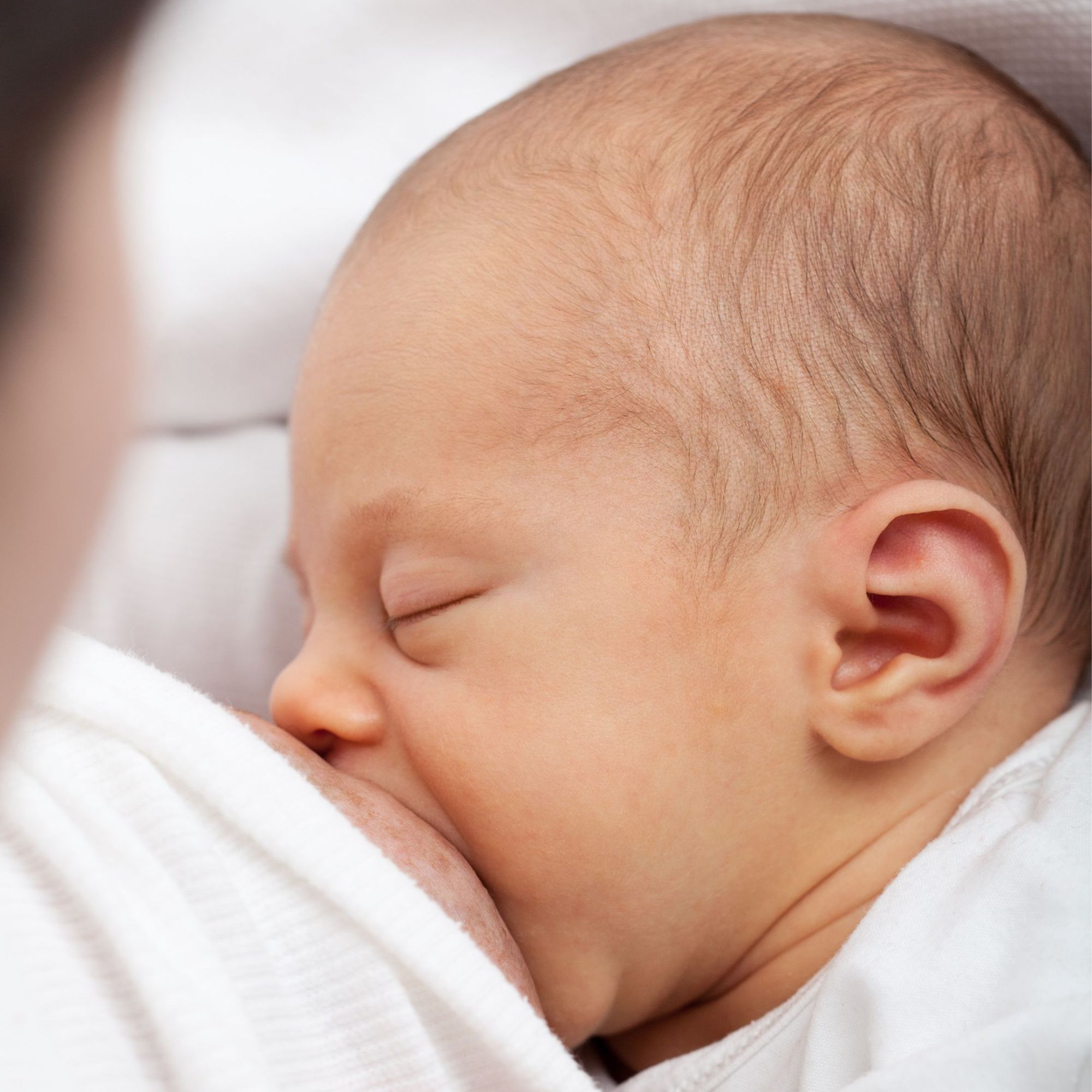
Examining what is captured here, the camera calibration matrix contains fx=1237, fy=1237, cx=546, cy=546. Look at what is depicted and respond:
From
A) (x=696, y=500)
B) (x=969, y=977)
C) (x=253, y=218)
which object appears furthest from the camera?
(x=253, y=218)

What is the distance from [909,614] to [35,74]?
2.85 ft

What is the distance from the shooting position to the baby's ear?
3.22 ft

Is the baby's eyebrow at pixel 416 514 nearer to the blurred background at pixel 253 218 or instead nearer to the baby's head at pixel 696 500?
the baby's head at pixel 696 500

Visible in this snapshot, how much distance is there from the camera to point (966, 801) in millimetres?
1079

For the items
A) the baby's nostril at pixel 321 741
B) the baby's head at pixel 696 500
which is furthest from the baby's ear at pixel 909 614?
the baby's nostril at pixel 321 741

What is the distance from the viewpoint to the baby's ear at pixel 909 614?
98 cm

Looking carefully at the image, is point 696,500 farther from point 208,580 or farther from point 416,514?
point 208,580

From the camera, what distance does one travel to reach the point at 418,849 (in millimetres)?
957

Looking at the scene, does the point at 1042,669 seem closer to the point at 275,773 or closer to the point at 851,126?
the point at 851,126

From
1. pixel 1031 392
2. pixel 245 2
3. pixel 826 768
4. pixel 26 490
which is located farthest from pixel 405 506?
pixel 245 2

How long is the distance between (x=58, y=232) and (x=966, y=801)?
0.96 meters

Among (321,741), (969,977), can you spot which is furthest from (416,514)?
(969,977)

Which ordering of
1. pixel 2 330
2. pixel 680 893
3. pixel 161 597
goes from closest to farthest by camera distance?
1. pixel 2 330
2. pixel 680 893
3. pixel 161 597

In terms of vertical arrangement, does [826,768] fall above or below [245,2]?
below
